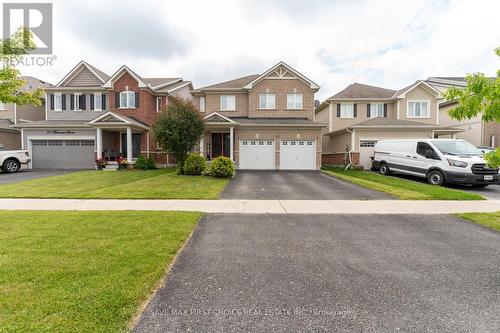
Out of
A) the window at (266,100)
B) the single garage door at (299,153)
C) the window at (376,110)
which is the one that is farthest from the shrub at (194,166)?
the window at (376,110)

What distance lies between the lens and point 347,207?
7.47 metres

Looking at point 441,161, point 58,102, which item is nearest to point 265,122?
point 441,161

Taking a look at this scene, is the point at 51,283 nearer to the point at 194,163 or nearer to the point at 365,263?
the point at 365,263

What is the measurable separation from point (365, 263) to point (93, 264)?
4100 mm

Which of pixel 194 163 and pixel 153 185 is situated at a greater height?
pixel 194 163

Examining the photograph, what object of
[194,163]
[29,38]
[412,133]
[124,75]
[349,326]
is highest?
[124,75]

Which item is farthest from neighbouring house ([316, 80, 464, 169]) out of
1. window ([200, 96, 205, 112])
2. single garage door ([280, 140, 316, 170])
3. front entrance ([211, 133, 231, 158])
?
window ([200, 96, 205, 112])

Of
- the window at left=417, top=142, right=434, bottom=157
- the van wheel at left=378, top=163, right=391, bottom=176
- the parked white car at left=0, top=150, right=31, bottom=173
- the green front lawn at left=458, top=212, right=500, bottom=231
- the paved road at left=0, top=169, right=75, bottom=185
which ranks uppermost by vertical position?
the window at left=417, top=142, right=434, bottom=157

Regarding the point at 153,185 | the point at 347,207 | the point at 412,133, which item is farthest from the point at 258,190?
the point at 412,133

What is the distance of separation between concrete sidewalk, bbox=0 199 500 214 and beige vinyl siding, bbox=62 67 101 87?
17.4 meters

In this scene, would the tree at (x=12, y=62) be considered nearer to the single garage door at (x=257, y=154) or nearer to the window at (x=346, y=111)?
the single garage door at (x=257, y=154)

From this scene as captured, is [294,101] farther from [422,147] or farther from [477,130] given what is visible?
[477,130]

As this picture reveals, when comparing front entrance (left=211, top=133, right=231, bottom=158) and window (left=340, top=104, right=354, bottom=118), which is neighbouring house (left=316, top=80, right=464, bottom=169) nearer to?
window (left=340, top=104, right=354, bottom=118)

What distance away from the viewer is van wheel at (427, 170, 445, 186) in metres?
12.0
